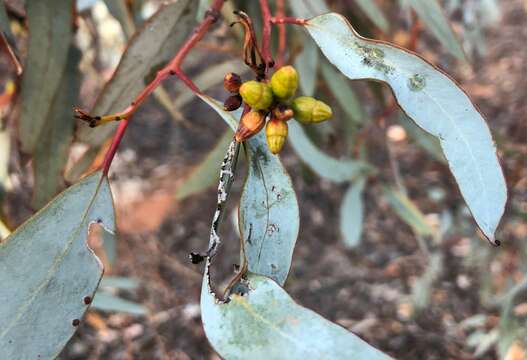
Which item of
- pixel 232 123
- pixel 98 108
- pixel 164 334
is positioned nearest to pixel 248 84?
pixel 232 123

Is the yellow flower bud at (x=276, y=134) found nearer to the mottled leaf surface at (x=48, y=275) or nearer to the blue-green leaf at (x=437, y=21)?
the mottled leaf surface at (x=48, y=275)

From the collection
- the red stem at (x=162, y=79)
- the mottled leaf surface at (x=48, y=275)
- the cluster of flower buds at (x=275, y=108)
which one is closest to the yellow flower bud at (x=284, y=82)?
the cluster of flower buds at (x=275, y=108)

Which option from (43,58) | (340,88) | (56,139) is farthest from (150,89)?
(340,88)

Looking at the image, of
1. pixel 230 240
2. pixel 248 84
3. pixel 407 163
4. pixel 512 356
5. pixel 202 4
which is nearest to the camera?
pixel 248 84

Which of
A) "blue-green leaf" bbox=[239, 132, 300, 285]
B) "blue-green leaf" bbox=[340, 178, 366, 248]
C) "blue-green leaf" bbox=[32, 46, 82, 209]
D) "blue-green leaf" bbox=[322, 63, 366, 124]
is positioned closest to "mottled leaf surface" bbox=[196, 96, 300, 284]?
"blue-green leaf" bbox=[239, 132, 300, 285]

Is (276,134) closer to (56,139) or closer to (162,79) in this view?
(162,79)

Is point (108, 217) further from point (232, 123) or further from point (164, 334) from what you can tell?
point (164, 334)

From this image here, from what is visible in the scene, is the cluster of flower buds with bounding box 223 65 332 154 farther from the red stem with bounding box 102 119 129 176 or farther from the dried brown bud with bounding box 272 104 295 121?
the red stem with bounding box 102 119 129 176
